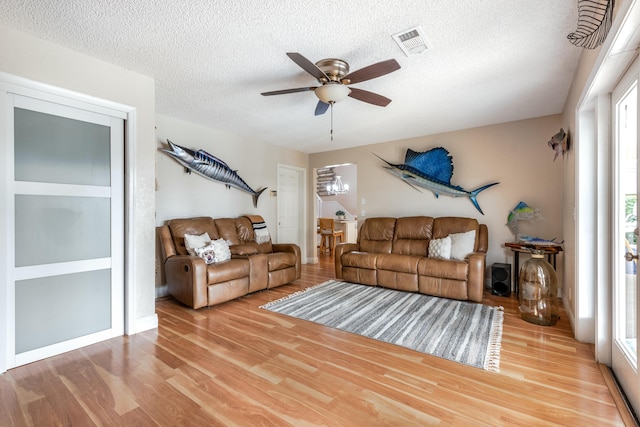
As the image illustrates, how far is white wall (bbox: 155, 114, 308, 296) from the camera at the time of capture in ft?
12.2

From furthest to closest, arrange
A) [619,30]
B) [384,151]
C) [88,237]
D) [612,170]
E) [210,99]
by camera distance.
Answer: [384,151] < [210,99] < [88,237] < [612,170] < [619,30]

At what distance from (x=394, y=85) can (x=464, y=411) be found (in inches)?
104

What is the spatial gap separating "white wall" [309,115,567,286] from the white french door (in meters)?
3.97

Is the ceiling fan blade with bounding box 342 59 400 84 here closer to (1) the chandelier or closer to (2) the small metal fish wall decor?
(2) the small metal fish wall decor

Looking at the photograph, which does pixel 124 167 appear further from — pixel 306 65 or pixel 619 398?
pixel 619 398

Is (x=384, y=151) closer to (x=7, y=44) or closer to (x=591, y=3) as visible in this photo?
(x=591, y=3)

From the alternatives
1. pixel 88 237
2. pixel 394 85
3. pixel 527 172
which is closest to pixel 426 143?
pixel 527 172

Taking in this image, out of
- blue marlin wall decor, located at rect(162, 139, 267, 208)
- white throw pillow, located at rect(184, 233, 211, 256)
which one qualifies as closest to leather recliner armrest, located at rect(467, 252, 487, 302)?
white throw pillow, located at rect(184, 233, 211, 256)

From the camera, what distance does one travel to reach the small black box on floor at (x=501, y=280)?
3527 mm

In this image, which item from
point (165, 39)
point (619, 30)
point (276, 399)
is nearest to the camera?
point (619, 30)

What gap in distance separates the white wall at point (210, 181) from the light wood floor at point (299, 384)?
1772 mm

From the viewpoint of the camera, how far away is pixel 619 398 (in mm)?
1576

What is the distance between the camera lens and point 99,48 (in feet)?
7.06

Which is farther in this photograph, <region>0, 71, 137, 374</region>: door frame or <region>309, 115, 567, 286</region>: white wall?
<region>309, 115, 567, 286</region>: white wall
